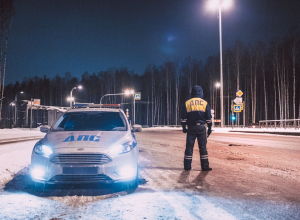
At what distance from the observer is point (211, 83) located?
53.8 metres

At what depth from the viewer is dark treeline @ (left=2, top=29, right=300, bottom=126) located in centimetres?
4191

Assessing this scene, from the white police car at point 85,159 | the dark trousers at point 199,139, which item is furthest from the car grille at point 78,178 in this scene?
the dark trousers at point 199,139

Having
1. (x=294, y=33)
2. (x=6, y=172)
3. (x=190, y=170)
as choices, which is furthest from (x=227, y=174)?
(x=294, y=33)

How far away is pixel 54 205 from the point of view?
380 centimetres

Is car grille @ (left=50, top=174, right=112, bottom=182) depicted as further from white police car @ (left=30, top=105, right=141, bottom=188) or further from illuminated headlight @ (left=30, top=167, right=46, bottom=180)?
illuminated headlight @ (left=30, top=167, right=46, bottom=180)

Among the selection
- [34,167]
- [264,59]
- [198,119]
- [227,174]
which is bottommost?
[227,174]

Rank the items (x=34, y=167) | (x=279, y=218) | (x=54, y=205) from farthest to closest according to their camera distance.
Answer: (x=34, y=167) < (x=54, y=205) < (x=279, y=218)

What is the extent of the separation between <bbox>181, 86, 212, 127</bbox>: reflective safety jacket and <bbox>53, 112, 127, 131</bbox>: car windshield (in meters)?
1.54

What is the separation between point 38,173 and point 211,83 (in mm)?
51767

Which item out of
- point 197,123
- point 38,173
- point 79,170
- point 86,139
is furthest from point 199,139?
point 38,173

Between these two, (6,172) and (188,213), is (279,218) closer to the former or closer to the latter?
(188,213)

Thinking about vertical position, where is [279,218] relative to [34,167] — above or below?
below

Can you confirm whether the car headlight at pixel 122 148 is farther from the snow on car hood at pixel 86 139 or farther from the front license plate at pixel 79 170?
the front license plate at pixel 79 170

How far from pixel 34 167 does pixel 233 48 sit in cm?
4520
